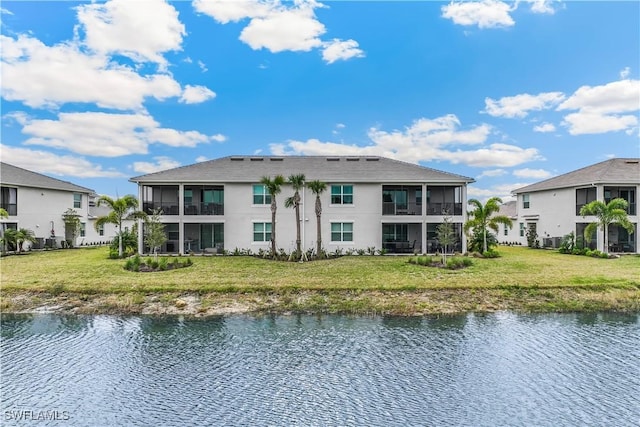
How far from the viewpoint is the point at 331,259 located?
27234mm

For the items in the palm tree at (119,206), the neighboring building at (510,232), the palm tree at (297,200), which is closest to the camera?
the palm tree at (297,200)

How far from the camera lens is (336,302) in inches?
722

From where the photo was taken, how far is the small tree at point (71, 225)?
122 feet

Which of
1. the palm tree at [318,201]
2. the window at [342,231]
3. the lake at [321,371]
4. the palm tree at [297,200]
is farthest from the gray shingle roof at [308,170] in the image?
the lake at [321,371]

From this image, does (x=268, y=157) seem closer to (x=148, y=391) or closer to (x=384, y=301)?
(x=384, y=301)

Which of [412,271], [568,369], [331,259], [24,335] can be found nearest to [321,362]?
[568,369]

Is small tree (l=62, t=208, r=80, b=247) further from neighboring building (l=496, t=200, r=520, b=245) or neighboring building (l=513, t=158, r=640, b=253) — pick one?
neighboring building (l=513, t=158, r=640, b=253)

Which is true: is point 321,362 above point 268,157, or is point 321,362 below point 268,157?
below

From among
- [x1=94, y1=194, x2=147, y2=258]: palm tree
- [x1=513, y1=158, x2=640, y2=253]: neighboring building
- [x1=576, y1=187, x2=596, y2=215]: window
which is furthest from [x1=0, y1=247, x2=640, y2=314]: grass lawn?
[x1=576, y1=187, x2=596, y2=215]: window

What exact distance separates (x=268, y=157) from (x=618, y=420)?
96.6 feet

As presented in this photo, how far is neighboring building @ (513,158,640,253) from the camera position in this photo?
105ft

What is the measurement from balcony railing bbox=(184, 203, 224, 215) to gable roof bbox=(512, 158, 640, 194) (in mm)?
28353

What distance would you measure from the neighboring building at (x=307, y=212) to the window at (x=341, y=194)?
72mm

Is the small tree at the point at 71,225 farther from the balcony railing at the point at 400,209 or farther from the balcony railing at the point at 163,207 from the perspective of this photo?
the balcony railing at the point at 400,209
